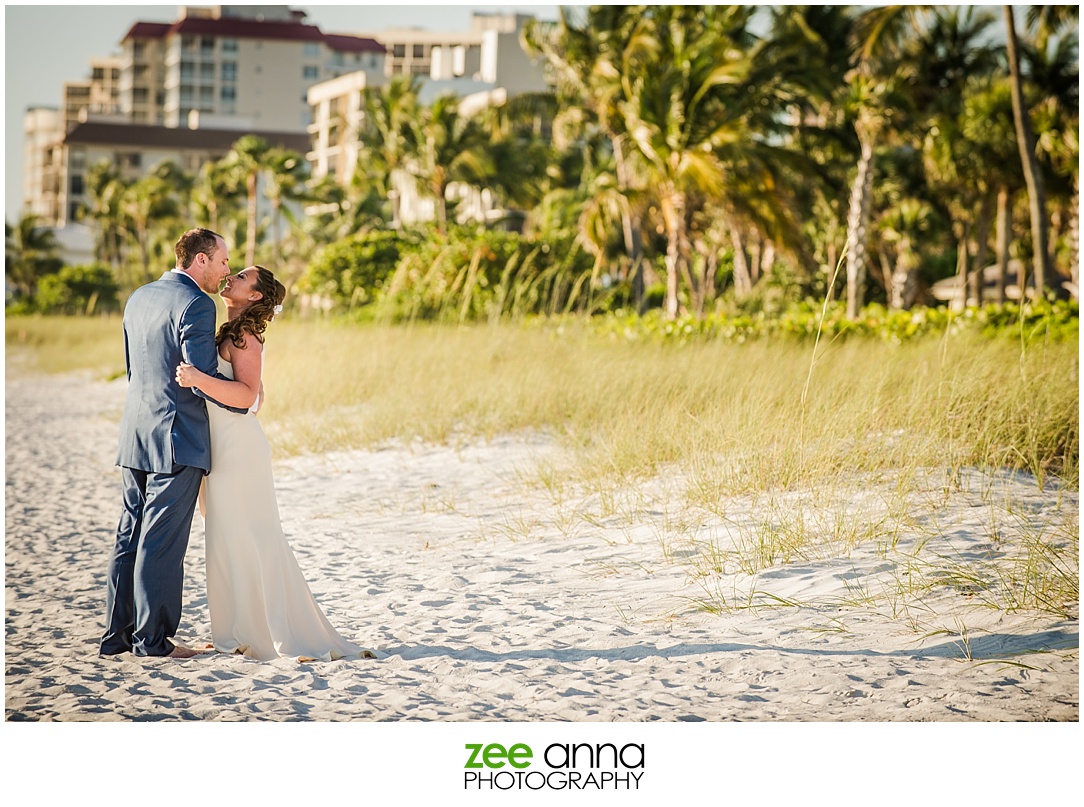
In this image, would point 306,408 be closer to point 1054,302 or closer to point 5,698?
point 5,698

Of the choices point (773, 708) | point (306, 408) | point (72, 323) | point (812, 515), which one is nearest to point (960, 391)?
point (812, 515)

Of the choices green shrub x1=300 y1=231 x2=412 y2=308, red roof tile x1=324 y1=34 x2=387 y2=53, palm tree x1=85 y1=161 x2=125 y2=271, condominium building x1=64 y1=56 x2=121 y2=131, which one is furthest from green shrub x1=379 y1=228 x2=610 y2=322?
condominium building x1=64 y1=56 x2=121 y2=131

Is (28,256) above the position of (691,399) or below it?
above

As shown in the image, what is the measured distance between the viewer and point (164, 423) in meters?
3.94

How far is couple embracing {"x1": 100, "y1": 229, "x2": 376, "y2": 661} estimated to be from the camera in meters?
3.94

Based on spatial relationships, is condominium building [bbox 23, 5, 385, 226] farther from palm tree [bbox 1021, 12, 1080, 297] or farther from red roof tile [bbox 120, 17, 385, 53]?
palm tree [bbox 1021, 12, 1080, 297]

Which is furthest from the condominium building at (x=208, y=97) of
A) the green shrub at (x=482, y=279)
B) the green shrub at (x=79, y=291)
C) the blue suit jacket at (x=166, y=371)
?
the blue suit jacket at (x=166, y=371)

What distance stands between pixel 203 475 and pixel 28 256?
→ 1272 inches

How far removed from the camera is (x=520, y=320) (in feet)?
37.3

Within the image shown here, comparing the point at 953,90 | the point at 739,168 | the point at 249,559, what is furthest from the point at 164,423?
the point at 953,90

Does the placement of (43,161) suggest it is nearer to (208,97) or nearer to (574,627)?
(208,97)

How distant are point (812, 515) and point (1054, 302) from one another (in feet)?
23.3

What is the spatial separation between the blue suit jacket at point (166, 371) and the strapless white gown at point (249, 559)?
12 centimetres

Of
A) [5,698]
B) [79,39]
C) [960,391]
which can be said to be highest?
[79,39]
